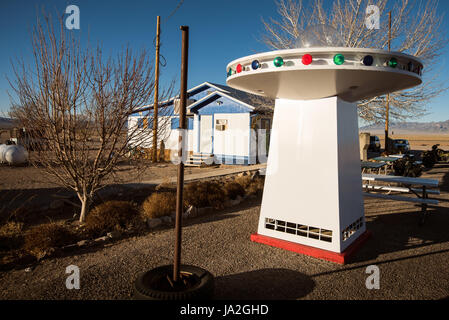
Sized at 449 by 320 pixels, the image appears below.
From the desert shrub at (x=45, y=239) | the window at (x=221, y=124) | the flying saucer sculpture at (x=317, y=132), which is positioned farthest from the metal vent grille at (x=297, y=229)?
the window at (x=221, y=124)

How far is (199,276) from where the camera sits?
320 centimetres

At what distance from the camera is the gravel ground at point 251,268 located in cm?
363

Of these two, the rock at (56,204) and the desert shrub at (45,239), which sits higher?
the rock at (56,204)

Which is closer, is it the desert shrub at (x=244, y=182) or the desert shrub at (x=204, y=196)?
the desert shrub at (x=204, y=196)

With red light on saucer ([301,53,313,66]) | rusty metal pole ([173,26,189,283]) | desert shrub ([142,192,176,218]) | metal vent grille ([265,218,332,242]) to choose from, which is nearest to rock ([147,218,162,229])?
desert shrub ([142,192,176,218])

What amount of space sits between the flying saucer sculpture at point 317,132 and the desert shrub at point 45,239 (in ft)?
10.6

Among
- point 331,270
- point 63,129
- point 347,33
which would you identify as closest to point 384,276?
point 331,270

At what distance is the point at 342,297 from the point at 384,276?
39.7 inches

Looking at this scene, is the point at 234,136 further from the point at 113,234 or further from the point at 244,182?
the point at 113,234

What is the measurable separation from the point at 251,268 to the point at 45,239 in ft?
10.5

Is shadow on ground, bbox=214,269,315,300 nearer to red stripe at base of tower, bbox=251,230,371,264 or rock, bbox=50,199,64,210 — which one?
red stripe at base of tower, bbox=251,230,371,264

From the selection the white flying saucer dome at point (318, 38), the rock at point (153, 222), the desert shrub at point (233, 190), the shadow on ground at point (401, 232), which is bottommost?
the shadow on ground at point (401, 232)

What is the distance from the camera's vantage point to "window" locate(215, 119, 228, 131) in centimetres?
1737

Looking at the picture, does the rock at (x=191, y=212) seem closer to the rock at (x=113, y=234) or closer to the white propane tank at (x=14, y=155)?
the rock at (x=113, y=234)
